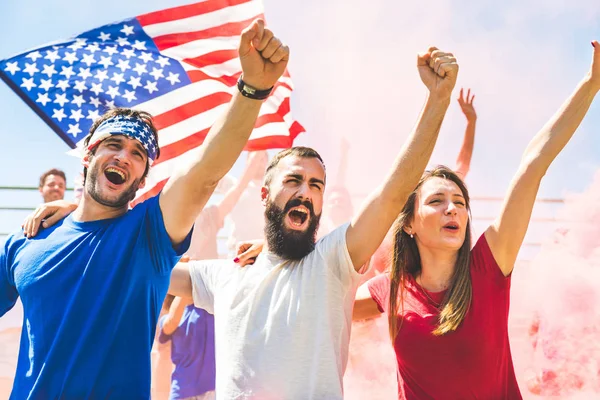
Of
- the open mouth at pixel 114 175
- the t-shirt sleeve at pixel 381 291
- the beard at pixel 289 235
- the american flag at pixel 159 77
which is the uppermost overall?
the american flag at pixel 159 77

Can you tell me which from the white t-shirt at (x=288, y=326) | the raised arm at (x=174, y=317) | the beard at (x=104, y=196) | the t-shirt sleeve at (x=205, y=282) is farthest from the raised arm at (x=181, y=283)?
the raised arm at (x=174, y=317)

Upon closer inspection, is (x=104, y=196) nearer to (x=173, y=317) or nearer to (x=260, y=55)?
(x=260, y=55)

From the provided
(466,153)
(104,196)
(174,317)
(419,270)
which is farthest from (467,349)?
(174,317)

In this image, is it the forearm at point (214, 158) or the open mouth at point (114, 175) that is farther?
the open mouth at point (114, 175)

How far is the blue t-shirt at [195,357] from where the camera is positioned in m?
4.20

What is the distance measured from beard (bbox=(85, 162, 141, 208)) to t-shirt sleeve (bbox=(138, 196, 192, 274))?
155 mm

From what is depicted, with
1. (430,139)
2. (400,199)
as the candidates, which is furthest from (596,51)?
(400,199)

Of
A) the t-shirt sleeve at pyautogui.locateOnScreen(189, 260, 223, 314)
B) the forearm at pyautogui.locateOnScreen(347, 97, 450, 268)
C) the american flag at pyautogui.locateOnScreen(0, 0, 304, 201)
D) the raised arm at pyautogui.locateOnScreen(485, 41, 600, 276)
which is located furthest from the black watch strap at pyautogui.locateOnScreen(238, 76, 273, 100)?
the american flag at pyautogui.locateOnScreen(0, 0, 304, 201)

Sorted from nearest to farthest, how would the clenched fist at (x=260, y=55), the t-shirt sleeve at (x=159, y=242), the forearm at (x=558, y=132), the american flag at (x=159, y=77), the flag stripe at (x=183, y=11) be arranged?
1. the clenched fist at (x=260, y=55)
2. the t-shirt sleeve at (x=159, y=242)
3. the forearm at (x=558, y=132)
4. the american flag at (x=159, y=77)
5. the flag stripe at (x=183, y=11)

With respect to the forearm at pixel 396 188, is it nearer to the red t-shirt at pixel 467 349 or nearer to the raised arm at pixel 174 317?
the red t-shirt at pixel 467 349

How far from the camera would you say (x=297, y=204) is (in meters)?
2.21

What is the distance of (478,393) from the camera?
6.52ft

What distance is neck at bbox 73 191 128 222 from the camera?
1998mm

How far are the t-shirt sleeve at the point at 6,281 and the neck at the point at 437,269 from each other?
1422mm
